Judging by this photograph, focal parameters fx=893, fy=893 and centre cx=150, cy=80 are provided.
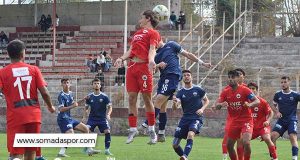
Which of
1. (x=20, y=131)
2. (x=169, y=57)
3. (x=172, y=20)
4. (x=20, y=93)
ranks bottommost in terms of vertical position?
(x=20, y=131)

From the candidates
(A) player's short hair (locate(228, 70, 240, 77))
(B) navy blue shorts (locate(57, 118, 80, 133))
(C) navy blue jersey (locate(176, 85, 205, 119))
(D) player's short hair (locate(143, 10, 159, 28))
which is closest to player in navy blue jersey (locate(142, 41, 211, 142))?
(A) player's short hair (locate(228, 70, 240, 77))

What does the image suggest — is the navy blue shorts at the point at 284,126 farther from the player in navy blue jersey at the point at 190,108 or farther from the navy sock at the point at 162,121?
the navy sock at the point at 162,121

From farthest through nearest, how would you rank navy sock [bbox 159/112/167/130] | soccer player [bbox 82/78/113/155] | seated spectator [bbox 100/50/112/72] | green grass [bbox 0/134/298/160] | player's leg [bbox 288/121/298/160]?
seated spectator [bbox 100/50/112/72], soccer player [bbox 82/78/113/155], green grass [bbox 0/134/298/160], player's leg [bbox 288/121/298/160], navy sock [bbox 159/112/167/130]

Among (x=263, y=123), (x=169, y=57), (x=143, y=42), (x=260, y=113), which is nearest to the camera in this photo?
(x=143, y=42)

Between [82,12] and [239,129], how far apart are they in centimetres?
3673

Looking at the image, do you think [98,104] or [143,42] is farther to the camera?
[98,104]

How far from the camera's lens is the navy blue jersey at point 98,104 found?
25641 millimetres

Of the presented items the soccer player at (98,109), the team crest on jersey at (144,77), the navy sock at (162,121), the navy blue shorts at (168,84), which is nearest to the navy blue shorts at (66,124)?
the soccer player at (98,109)

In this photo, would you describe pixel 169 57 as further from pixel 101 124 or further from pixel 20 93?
pixel 101 124

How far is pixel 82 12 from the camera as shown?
55.6 meters

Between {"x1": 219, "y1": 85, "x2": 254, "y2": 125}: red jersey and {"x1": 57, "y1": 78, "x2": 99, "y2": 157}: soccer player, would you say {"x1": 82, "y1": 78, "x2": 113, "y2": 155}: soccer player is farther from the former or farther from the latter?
{"x1": 219, "y1": 85, "x2": 254, "y2": 125}: red jersey

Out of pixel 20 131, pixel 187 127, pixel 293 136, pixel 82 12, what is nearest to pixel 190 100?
pixel 187 127

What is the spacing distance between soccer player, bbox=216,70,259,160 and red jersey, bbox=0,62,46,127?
5692mm

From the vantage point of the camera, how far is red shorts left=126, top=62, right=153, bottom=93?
60.9ft
